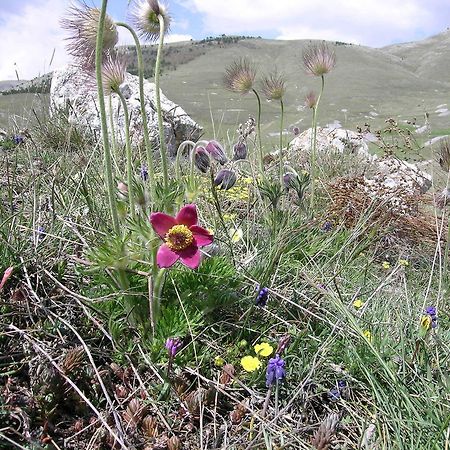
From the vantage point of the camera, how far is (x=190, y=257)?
144cm

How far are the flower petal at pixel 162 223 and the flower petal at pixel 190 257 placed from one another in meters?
0.07

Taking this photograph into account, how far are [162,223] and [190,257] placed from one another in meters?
0.13

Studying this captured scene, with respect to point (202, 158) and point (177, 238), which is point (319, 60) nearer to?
point (202, 158)

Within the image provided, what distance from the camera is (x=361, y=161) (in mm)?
5852

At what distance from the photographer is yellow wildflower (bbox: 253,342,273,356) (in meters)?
1.52

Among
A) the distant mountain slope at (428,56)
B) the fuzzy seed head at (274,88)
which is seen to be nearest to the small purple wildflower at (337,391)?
the fuzzy seed head at (274,88)

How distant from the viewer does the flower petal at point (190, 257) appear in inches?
56.3

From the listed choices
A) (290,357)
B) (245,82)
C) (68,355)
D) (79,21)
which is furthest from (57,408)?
(245,82)

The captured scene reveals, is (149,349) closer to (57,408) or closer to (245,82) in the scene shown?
(57,408)

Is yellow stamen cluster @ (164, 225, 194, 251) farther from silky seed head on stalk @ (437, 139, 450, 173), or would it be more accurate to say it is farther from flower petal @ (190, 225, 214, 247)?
silky seed head on stalk @ (437, 139, 450, 173)

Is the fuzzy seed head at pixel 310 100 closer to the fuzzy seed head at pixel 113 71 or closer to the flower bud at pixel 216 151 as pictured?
the flower bud at pixel 216 151

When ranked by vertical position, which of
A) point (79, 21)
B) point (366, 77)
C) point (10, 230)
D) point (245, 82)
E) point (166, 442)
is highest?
point (79, 21)

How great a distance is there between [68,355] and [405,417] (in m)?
0.95

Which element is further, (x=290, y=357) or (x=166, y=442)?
(x=290, y=357)
